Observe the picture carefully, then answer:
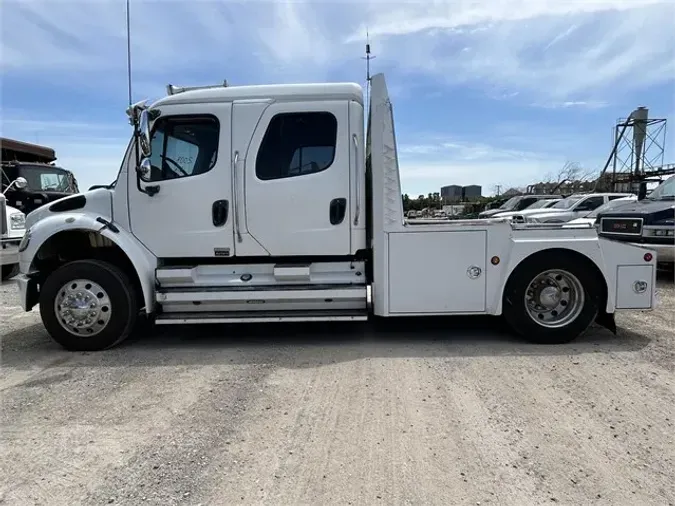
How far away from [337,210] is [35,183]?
38.6 ft

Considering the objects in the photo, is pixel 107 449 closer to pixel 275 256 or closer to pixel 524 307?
pixel 275 256

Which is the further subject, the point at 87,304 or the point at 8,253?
the point at 8,253

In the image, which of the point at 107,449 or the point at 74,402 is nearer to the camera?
the point at 107,449

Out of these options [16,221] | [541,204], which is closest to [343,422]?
[16,221]

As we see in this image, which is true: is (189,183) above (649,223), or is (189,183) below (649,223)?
above

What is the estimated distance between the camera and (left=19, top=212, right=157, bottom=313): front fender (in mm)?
4895

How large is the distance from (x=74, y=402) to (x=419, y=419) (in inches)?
106

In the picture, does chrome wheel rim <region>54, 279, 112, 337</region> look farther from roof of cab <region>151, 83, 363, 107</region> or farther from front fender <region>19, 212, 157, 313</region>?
roof of cab <region>151, 83, 363, 107</region>

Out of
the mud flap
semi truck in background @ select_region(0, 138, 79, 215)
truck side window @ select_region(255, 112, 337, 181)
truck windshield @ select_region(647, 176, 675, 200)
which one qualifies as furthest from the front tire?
truck windshield @ select_region(647, 176, 675, 200)

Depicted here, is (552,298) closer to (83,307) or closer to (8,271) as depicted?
(83,307)

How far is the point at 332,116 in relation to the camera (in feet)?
16.2

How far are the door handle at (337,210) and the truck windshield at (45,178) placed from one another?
37.7ft

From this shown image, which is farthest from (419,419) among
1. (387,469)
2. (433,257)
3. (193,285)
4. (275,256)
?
(193,285)

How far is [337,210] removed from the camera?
495 cm
